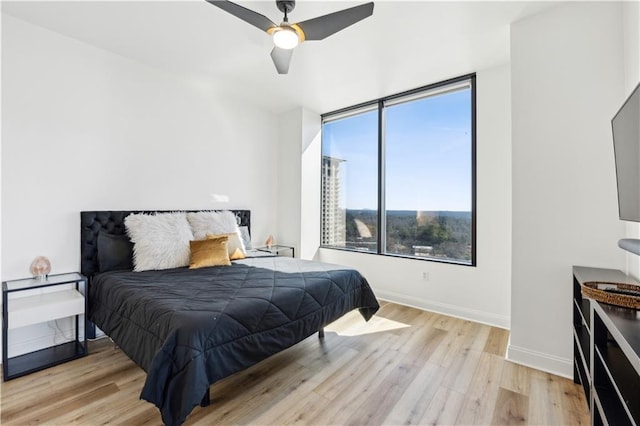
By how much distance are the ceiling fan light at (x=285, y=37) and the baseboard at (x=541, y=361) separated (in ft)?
9.64

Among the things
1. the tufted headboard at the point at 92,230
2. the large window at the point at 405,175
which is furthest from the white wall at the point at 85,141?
the large window at the point at 405,175

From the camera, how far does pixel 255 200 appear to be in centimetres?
452

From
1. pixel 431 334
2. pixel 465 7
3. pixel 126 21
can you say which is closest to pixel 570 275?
pixel 431 334

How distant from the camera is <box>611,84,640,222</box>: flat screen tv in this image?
1.33m

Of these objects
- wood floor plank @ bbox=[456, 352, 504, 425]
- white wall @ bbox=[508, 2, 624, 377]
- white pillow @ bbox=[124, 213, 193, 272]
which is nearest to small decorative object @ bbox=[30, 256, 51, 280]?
white pillow @ bbox=[124, 213, 193, 272]

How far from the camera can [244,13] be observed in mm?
1954

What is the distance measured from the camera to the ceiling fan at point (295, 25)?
1.91 meters

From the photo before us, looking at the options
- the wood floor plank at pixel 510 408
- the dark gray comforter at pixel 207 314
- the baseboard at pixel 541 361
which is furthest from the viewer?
the baseboard at pixel 541 361

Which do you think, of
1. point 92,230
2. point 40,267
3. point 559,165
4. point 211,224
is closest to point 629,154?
point 559,165

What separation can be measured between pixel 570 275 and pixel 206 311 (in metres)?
2.57

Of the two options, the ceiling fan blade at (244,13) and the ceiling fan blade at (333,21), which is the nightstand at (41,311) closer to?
the ceiling fan blade at (244,13)

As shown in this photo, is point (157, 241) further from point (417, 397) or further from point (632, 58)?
point (632, 58)

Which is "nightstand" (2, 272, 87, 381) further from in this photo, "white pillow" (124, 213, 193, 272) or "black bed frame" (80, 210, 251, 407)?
"white pillow" (124, 213, 193, 272)

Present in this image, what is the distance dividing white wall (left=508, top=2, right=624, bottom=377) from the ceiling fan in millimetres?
1466
